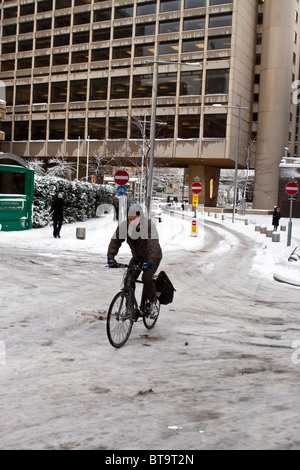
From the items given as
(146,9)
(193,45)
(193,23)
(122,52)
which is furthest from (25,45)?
(193,45)

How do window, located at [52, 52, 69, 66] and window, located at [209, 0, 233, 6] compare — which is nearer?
window, located at [209, 0, 233, 6]

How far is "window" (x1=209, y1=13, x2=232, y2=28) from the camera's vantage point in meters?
55.8

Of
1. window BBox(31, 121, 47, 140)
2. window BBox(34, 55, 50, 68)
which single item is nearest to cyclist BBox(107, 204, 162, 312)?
window BBox(31, 121, 47, 140)

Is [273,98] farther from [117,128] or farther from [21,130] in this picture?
[21,130]

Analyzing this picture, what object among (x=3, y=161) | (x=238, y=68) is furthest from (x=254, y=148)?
(x=3, y=161)

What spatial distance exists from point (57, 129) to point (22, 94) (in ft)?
29.5

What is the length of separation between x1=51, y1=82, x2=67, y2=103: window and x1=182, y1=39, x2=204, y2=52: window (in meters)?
18.2

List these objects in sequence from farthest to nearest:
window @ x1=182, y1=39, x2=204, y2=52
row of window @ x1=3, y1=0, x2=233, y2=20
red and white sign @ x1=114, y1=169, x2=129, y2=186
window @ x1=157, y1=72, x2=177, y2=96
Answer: window @ x1=157, y1=72, x2=177, y2=96 < row of window @ x1=3, y1=0, x2=233, y2=20 < window @ x1=182, y1=39, x2=204, y2=52 < red and white sign @ x1=114, y1=169, x2=129, y2=186

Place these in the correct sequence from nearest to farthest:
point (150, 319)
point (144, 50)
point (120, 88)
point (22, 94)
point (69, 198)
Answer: point (150, 319), point (69, 198), point (144, 50), point (120, 88), point (22, 94)

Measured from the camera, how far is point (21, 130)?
6962 centimetres

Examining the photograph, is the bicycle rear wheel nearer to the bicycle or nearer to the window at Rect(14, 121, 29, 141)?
the bicycle

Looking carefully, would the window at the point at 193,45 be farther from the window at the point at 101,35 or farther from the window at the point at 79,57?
the window at the point at 79,57

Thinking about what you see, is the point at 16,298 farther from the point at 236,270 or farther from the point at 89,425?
the point at 236,270
